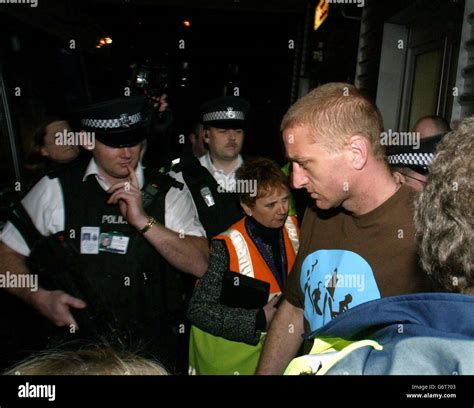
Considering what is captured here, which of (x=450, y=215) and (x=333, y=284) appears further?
(x=333, y=284)

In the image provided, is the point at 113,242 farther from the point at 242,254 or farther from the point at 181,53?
the point at 181,53

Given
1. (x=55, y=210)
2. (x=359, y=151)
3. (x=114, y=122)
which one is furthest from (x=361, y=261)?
(x=55, y=210)

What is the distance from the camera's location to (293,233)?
283cm

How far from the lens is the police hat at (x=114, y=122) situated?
251 centimetres

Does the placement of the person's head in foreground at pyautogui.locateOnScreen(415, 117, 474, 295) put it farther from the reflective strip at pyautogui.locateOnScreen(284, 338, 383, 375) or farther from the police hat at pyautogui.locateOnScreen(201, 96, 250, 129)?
the police hat at pyautogui.locateOnScreen(201, 96, 250, 129)

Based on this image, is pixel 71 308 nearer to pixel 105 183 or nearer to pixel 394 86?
pixel 105 183

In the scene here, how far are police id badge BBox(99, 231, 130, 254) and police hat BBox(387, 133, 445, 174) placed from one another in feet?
4.64

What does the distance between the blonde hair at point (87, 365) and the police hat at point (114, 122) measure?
4.93ft

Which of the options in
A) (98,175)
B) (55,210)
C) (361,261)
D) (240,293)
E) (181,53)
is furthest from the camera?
(181,53)

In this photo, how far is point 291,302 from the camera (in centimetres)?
207

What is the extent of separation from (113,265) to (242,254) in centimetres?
67

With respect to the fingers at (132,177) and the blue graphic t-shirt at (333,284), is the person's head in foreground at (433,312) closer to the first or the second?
the blue graphic t-shirt at (333,284)

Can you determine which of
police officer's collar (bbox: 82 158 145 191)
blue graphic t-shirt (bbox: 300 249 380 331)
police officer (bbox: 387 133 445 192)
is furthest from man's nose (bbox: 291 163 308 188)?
police officer's collar (bbox: 82 158 145 191)

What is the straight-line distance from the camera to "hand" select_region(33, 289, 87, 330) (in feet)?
7.50
